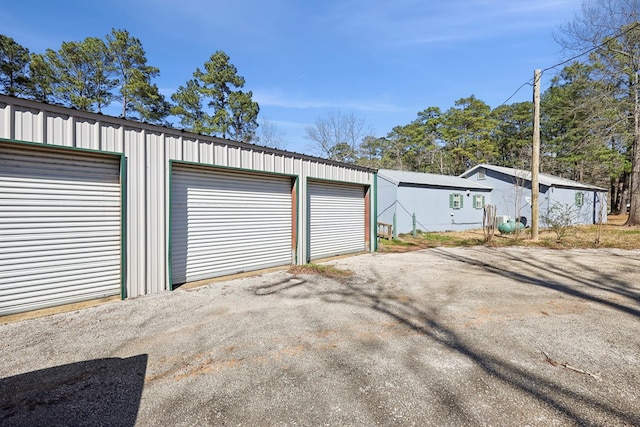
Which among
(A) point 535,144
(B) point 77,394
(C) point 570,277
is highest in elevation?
(A) point 535,144

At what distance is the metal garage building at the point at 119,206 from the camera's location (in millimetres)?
4191

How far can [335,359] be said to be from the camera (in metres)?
2.97

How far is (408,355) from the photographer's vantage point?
9.87 ft

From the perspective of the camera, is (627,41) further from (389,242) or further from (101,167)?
(101,167)

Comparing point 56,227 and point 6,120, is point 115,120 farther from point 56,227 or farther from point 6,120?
point 56,227

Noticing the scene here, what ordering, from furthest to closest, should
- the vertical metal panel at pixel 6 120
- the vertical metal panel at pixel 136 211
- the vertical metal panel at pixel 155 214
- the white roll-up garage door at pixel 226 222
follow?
1. the white roll-up garage door at pixel 226 222
2. the vertical metal panel at pixel 155 214
3. the vertical metal panel at pixel 136 211
4. the vertical metal panel at pixel 6 120

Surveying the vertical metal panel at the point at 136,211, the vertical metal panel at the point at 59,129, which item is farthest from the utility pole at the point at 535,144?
the vertical metal panel at the point at 59,129

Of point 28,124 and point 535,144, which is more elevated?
point 535,144

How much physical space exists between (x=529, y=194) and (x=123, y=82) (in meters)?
28.9

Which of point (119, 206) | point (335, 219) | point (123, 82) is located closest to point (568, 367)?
point (119, 206)

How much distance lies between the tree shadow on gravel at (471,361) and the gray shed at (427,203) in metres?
10.7

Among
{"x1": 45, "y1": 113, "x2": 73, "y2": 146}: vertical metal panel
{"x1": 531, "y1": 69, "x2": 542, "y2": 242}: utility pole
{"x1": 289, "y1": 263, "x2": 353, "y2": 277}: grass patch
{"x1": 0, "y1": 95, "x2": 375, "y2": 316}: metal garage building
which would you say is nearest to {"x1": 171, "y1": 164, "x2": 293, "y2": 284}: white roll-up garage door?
{"x1": 0, "y1": 95, "x2": 375, "y2": 316}: metal garage building

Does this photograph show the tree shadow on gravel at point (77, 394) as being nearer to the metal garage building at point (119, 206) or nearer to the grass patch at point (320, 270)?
the metal garage building at point (119, 206)

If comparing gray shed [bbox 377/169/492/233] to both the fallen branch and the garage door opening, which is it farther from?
the fallen branch
